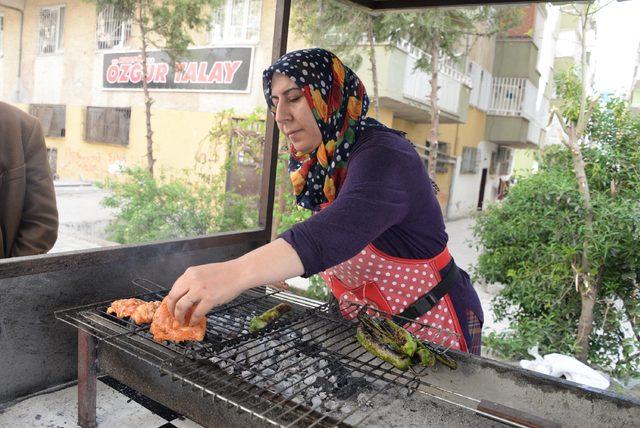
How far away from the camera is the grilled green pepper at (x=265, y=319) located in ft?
6.74

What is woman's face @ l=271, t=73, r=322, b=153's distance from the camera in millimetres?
2043

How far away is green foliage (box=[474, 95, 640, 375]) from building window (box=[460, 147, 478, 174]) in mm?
14712

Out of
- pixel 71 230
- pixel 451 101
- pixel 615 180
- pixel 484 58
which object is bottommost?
pixel 71 230

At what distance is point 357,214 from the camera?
1.59 metres

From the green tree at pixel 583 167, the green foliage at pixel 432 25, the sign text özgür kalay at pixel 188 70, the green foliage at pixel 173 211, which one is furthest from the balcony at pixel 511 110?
the green tree at pixel 583 167

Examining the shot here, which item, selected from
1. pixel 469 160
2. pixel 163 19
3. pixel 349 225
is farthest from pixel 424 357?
pixel 469 160

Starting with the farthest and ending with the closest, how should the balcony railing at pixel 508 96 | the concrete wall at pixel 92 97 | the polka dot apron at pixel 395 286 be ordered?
the balcony railing at pixel 508 96 → the concrete wall at pixel 92 97 → the polka dot apron at pixel 395 286

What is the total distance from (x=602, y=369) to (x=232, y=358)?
4.51 m

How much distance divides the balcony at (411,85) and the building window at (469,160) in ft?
8.82

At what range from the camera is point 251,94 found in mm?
10836

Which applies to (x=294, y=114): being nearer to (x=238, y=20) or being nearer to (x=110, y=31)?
(x=238, y=20)

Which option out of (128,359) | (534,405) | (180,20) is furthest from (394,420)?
(180,20)

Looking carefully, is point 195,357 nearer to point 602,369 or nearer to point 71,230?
point 602,369

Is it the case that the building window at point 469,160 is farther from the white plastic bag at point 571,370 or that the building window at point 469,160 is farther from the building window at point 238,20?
the white plastic bag at point 571,370
